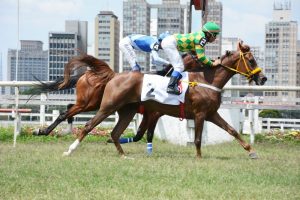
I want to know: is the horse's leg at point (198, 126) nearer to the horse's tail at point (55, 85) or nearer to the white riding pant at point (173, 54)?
the white riding pant at point (173, 54)

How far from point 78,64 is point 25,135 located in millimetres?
3469

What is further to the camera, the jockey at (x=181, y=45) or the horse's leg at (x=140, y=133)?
the horse's leg at (x=140, y=133)

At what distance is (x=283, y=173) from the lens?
711cm

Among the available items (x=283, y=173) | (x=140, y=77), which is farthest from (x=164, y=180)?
(x=140, y=77)

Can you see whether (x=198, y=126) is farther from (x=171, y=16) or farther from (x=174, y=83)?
(x=171, y=16)

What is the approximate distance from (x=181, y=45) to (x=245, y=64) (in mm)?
1184

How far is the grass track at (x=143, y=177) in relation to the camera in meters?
5.44

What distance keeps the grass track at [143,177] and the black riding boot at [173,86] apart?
1099mm

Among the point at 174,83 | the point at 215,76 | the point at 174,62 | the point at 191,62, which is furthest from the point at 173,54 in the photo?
the point at 191,62

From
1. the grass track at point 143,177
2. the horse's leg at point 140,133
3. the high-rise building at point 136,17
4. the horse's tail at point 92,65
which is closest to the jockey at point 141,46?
the horse's tail at point 92,65

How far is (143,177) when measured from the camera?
21.2 ft

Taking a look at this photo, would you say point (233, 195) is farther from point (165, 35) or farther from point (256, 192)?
point (165, 35)

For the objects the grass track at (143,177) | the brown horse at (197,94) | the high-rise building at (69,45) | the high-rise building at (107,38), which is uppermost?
the high-rise building at (107,38)

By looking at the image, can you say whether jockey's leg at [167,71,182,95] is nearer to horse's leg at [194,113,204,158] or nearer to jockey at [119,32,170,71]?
horse's leg at [194,113,204,158]
